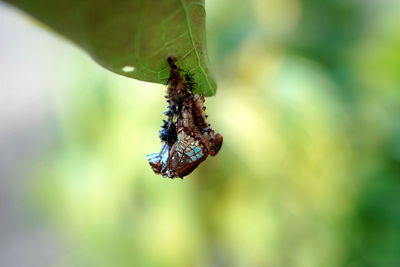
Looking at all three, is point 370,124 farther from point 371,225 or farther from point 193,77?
point 193,77

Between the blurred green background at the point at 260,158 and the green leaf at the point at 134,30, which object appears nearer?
the green leaf at the point at 134,30

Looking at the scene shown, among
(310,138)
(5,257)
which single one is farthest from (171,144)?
(5,257)

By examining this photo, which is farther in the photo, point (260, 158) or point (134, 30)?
point (260, 158)

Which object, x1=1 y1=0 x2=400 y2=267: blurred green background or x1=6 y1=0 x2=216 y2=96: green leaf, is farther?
x1=1 y1=0 x2=400 y2=267: blurred green background
